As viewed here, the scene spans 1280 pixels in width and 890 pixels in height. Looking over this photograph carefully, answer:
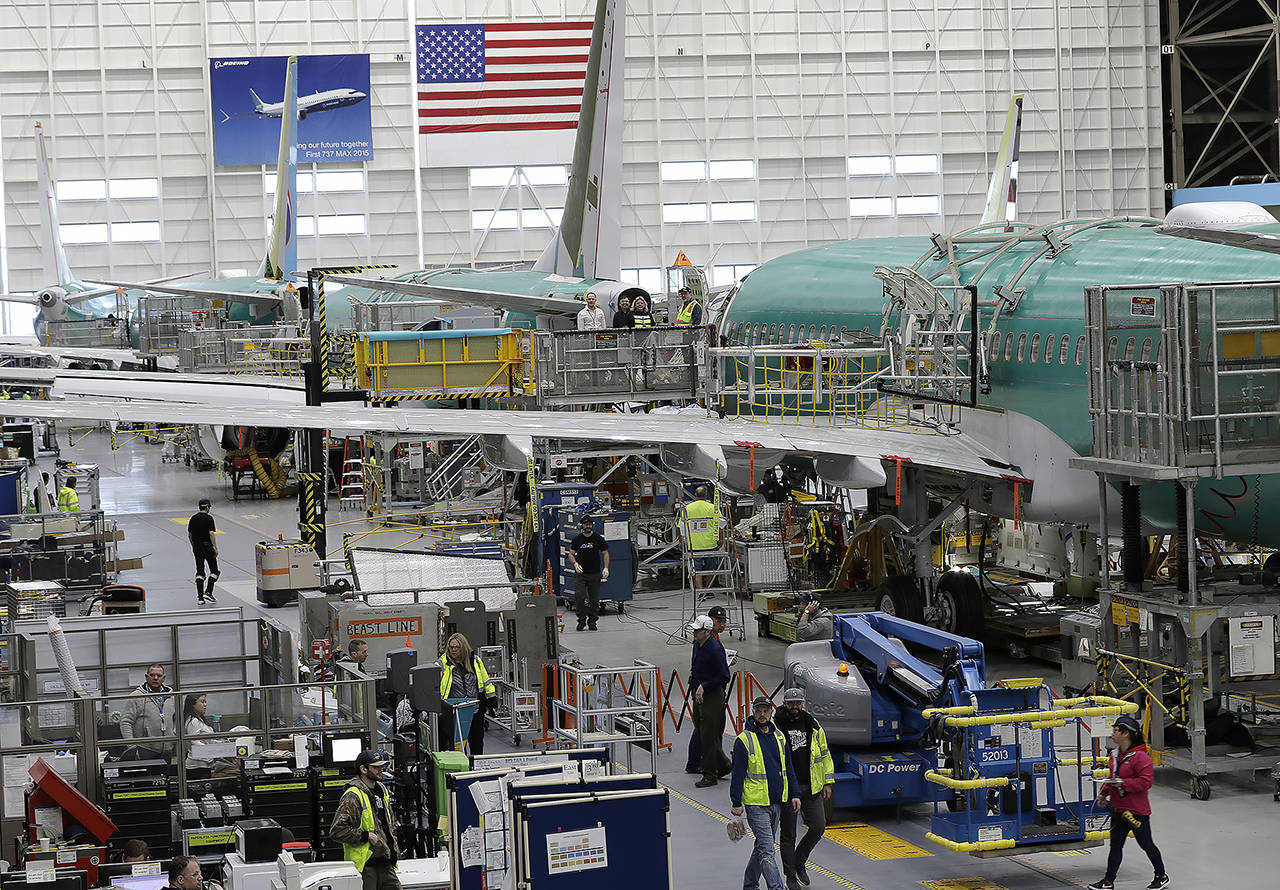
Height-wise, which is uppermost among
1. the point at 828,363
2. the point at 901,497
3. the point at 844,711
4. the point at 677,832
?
the point at 828,363

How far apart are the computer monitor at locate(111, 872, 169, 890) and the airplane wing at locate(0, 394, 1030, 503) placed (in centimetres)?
907

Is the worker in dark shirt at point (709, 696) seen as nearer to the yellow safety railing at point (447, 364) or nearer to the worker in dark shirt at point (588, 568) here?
the worker in dark shirt at point (588, 568)

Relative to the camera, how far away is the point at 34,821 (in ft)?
41.3

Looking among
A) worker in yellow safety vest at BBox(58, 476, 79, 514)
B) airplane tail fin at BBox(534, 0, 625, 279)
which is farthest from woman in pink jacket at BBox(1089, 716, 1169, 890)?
worker in yellow safety vest at BBox(58, 476, 79, 514)

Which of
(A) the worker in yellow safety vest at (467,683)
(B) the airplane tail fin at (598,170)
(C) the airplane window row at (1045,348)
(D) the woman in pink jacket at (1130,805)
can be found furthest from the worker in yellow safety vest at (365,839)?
(B) the airplane tail fin at (598,170)

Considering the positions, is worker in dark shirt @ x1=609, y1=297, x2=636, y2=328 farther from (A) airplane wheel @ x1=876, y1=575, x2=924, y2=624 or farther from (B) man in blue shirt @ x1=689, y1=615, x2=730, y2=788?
(B) man in blue shirt @ x1=689, y1=615, x2=730, y2=788

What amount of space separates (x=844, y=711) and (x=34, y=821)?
7.05m

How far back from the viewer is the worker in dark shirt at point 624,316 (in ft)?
105

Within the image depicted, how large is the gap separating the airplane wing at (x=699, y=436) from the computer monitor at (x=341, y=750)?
7.37 m

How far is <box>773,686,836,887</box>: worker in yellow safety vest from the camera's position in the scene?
13086mm

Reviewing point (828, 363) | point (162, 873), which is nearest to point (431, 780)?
point (162, 873)

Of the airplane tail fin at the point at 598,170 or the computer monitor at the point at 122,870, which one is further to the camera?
the airplane tail fin at the point at 598,170

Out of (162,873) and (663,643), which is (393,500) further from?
(162,873)

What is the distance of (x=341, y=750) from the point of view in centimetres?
1343
